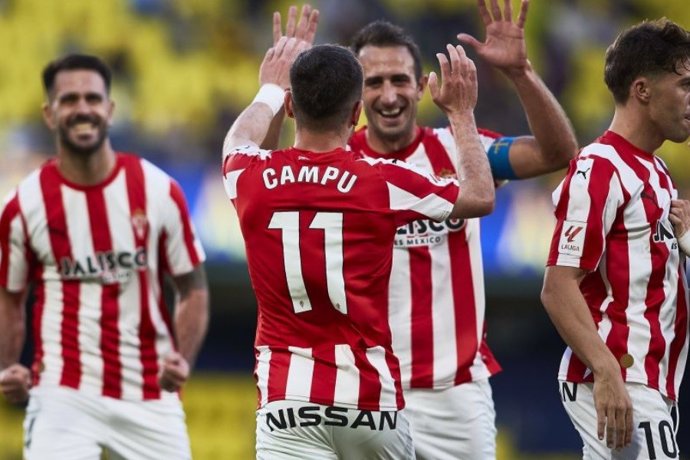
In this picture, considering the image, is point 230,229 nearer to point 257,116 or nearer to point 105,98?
point 105,98

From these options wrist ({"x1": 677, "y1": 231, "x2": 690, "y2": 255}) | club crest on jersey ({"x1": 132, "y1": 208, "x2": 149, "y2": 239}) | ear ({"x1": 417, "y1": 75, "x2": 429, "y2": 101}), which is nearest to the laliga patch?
wrist ({"x1": 677, "y1": 231, "x2": 690, "y2": 255})

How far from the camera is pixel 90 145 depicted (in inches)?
271

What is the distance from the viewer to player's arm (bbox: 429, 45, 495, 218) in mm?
4957

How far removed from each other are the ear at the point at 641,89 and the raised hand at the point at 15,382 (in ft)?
10.7

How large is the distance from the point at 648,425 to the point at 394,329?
1.49 meters

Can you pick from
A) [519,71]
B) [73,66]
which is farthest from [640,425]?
[73,66]

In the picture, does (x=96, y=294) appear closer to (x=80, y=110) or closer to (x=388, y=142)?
(x=80, y=110)

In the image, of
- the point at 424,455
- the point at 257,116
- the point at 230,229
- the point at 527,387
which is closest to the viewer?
the point at 257,116

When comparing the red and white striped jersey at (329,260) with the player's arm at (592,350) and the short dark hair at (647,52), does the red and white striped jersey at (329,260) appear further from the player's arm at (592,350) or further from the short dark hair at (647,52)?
the short dark hair at (647,52)

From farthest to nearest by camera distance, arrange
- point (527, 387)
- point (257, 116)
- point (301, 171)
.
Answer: point (527, 387), point (257, 116), point (301, 171)

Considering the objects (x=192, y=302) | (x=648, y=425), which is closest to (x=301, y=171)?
(x=648, y=425)

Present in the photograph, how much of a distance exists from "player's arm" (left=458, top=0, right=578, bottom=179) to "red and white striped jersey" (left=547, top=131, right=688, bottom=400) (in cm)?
80

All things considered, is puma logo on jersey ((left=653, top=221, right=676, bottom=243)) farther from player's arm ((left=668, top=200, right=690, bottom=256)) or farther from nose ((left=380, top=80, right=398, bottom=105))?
nose ((left=380, top=80, right=398, bottom=105))

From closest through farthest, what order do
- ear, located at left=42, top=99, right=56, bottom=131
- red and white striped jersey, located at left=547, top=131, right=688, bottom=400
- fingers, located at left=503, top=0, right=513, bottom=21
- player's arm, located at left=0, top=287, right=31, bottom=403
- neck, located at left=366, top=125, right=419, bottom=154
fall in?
red and white striped jersey, located at left=547, top=131, right=688, bottom=400 < fingers, located at left=503, top=0, right=513, bottom=21 < neck, located at left=366, top=125, right=419, bottom=154 < player's arm, located at left=0, top=287, right=31, bottom=403 < ear, located at left=42, top=99, right=56, bottom=131
